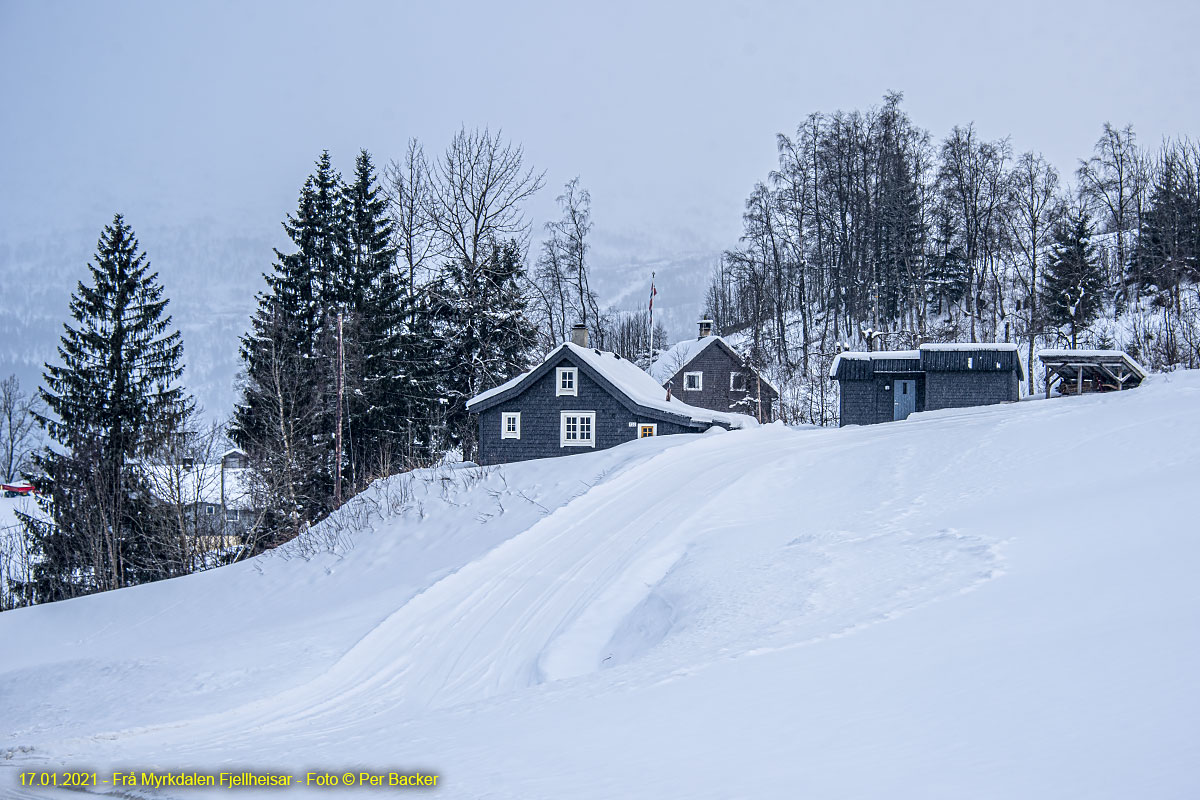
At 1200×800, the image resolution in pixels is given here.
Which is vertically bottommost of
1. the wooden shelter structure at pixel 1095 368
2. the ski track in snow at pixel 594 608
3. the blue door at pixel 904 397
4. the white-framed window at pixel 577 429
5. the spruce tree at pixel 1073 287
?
the ski track in snow at pixel 594 608

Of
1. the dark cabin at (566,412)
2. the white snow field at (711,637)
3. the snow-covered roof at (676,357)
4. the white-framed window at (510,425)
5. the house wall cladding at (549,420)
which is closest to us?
the white snow field at (711,637)

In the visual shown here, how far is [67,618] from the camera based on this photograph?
16828mm

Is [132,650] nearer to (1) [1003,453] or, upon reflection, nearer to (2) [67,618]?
(2) [67,618]

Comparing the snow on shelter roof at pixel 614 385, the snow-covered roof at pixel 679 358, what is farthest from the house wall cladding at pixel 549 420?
the snow-covered roof at pixel 679 358

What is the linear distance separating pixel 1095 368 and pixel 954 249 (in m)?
20.7

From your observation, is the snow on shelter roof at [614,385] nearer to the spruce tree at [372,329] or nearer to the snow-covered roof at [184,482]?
A: the spruce tree at [372,329]

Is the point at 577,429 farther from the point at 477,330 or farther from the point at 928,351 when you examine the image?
the point at 928,351

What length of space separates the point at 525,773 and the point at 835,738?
1.85 metres

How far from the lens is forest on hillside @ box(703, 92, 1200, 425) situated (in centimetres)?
4303

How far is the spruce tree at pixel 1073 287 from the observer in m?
41.8

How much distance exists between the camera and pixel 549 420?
31312 mm

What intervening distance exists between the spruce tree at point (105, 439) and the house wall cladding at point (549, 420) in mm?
12177

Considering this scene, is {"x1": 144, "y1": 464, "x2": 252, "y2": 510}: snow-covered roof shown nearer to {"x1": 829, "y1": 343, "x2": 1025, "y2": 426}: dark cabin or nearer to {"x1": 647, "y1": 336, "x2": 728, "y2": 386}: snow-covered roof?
{"x1": 829, "y1": 343, "x2": 1025, "y2": 426}: dark cabin

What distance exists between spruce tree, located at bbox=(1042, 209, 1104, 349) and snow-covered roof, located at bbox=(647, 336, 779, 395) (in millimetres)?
14940
